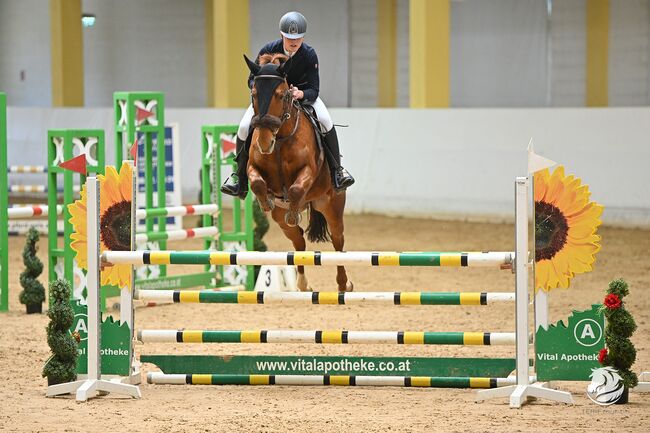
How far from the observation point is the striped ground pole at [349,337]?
5.77 metres

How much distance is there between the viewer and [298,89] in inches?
270

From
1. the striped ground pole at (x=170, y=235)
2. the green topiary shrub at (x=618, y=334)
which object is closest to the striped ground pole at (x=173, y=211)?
the striped ground pole at (x=170, y=235)

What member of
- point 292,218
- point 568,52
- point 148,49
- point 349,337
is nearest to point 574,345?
point 349,337

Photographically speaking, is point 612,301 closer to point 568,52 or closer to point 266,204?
point 266,204

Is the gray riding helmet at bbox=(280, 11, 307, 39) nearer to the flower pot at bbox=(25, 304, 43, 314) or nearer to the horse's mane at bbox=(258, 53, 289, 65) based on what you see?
the horse's mane at bbox=(258, 53, 289, 65)

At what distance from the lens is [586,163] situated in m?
13.3

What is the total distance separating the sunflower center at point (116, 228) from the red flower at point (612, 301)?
8.37 ft

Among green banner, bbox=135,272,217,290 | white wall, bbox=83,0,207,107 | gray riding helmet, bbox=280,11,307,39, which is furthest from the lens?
white wall, bbox=83,0,207,107

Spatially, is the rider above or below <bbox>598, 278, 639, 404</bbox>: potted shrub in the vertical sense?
above

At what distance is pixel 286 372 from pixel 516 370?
124cm

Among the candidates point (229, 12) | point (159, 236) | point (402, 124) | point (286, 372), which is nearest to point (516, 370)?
point (286, 372)

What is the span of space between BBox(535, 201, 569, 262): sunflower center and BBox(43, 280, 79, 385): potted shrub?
96.9 inches

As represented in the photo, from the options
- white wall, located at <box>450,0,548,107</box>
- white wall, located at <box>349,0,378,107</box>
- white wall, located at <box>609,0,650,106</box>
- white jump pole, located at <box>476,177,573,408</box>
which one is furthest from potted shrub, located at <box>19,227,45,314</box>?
white wall, located at <box>349,0,378,107</box>

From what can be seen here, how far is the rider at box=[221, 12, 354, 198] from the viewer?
6520 mm
